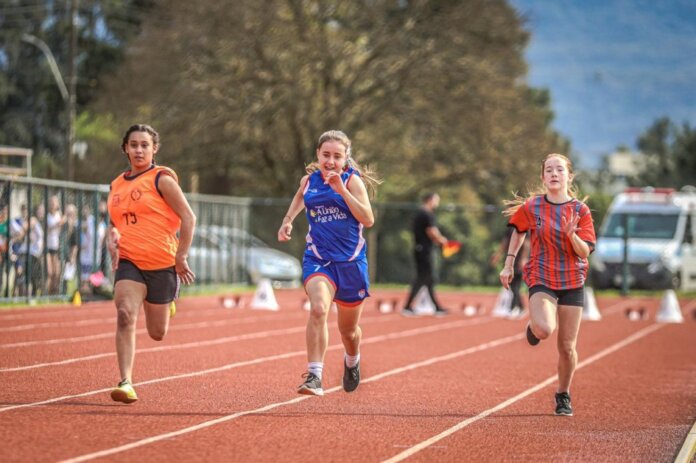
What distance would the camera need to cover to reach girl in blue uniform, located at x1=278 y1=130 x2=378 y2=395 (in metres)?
10.1

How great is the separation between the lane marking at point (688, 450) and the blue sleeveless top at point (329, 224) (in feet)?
9.18

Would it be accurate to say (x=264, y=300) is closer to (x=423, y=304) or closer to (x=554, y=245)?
(x=423, y=304)

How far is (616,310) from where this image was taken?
93.2ft

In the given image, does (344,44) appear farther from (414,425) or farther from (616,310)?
(414,425)

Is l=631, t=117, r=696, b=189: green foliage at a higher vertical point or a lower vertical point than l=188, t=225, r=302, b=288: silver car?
higher

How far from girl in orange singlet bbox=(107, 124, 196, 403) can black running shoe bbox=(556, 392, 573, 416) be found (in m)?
2.83

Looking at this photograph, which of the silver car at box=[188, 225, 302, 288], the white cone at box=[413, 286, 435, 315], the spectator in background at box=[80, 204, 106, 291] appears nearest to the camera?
the spectator in background at box=[80, 204, 106, 291]

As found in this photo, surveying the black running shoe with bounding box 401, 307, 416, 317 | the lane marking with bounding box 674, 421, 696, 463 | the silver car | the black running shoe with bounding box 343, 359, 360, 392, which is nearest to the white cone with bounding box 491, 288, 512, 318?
the black running shoe with bounding box 401, 307, 416, 317

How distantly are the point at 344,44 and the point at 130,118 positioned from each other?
6.85m

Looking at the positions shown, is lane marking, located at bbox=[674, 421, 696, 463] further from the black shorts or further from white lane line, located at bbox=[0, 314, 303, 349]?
white lane line, located at bbox=[0, 314, 303, 349]

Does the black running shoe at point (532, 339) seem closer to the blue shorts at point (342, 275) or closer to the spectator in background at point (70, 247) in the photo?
the blue shorts at point (342, 275)

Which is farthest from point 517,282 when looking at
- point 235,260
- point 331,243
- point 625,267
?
point 331,243

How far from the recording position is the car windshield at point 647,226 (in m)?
34.2

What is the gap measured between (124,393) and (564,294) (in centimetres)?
324
